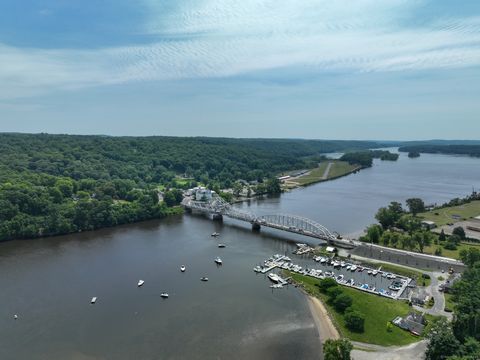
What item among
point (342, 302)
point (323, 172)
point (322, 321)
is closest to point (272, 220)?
point (342, 302)

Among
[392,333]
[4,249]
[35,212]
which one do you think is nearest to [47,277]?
[4,249]

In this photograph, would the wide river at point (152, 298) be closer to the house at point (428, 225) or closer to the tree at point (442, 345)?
the tree at point (442, 345)

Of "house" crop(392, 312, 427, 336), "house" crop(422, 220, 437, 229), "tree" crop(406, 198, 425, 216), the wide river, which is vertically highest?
"tree" crop(406, 198, 425, 216)

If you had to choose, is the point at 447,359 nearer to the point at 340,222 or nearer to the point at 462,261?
the point at 462,261

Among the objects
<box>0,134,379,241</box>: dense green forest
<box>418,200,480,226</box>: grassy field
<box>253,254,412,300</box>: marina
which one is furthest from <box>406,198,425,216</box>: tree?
<box>0,134,379,241</box>: dense green forest

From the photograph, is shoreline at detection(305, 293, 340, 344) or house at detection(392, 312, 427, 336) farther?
shoreline at detection(305, 293, 340, 344)

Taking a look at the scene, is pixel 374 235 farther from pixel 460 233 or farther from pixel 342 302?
pixel 342 302

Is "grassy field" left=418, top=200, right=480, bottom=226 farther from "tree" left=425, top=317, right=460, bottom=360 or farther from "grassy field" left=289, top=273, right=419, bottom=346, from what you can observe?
"tree" left=425, top=317, right=460, bottom=360
